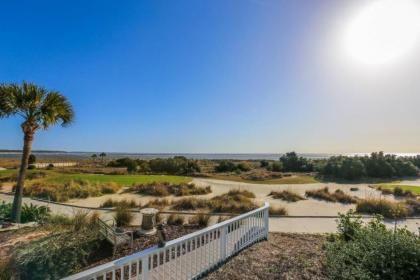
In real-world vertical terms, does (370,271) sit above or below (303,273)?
above

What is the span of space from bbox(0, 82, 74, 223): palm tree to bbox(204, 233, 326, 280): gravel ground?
6.62 m

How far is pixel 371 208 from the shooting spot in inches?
412

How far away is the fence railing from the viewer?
9.85 ft

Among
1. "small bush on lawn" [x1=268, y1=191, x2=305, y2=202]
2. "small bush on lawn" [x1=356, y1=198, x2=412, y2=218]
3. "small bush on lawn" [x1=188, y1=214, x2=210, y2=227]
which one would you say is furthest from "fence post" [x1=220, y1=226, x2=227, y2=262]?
"small bush on lawn" [x1=268, y1=191, x2=305, y2=202]

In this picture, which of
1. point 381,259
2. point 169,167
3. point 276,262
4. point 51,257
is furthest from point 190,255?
point 169,167

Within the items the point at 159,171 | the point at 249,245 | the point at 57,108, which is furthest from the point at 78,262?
the point at 159,171

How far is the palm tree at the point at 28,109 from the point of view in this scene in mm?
7365

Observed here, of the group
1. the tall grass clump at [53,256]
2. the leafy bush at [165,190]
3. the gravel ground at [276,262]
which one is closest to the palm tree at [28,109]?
the tall grass clump at [53,256]

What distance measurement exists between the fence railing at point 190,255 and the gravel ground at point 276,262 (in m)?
0.22

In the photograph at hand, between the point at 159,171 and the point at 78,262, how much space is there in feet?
87.5

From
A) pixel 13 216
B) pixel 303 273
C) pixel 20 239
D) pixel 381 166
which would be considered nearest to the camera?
pixel 303 273

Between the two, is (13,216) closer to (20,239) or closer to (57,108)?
(20,239)

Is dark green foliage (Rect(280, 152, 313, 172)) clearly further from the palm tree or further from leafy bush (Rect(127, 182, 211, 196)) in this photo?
the palm tree

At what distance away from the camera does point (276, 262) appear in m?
4.75
